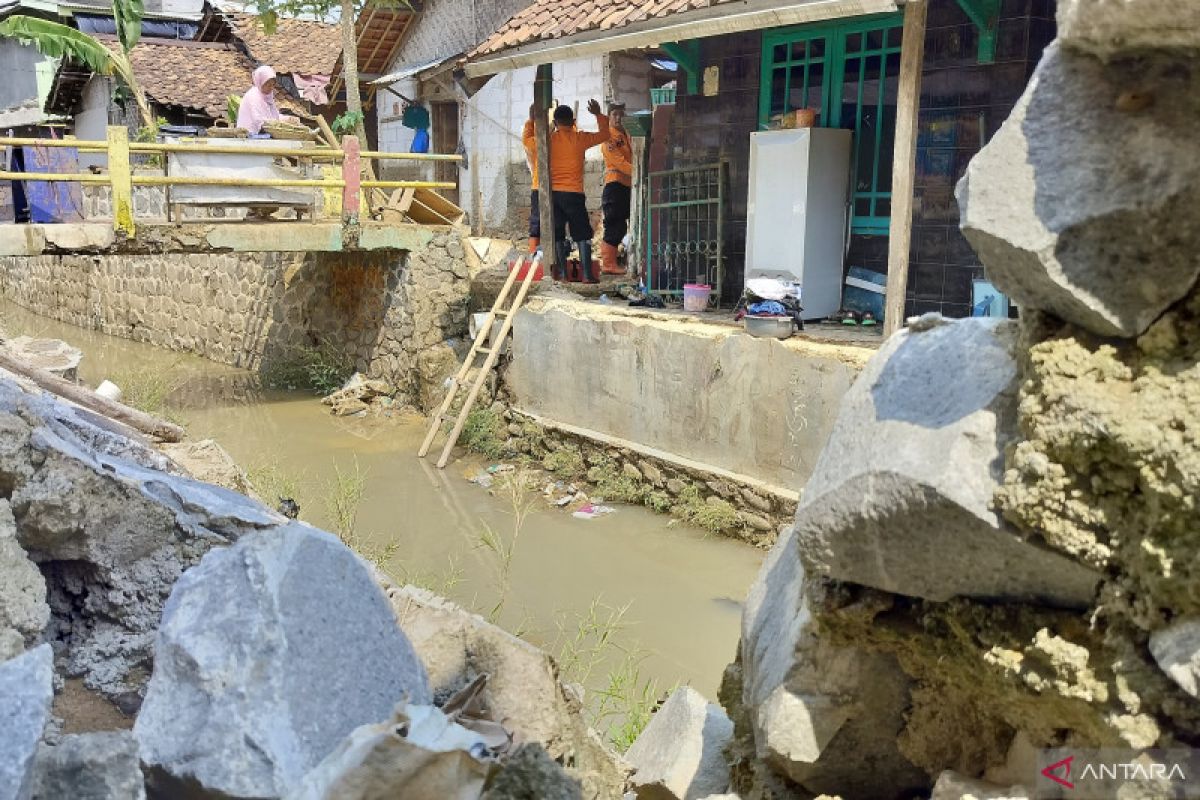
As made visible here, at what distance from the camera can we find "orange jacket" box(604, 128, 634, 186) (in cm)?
1036

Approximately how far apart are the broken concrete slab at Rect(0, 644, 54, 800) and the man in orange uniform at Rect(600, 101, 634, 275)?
9.31m

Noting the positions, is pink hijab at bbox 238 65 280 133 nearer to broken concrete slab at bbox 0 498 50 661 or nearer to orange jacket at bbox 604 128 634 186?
orange jacket at bbox 604 128 634 186

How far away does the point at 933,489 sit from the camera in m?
1.47

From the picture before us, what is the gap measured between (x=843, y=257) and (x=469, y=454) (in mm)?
4125

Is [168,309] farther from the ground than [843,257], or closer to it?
closer to it

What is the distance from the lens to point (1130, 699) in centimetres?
132

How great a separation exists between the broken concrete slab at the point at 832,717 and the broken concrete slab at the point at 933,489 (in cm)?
22

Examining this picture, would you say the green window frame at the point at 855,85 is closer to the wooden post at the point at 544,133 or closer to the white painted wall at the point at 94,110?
the wooden post at the point at 544,133

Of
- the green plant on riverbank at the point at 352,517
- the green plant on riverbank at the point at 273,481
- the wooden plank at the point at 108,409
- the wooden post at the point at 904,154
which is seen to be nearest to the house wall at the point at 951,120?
the wooden post at the point at 904,154

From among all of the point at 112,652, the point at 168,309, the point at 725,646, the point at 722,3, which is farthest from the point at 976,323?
the point at 168,309

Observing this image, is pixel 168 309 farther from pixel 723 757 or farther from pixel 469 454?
pixel 723 757

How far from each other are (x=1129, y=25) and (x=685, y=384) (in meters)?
6.76

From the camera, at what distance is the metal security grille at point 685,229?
29.5 feet

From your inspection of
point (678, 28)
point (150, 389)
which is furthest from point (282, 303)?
point (678, 28)
